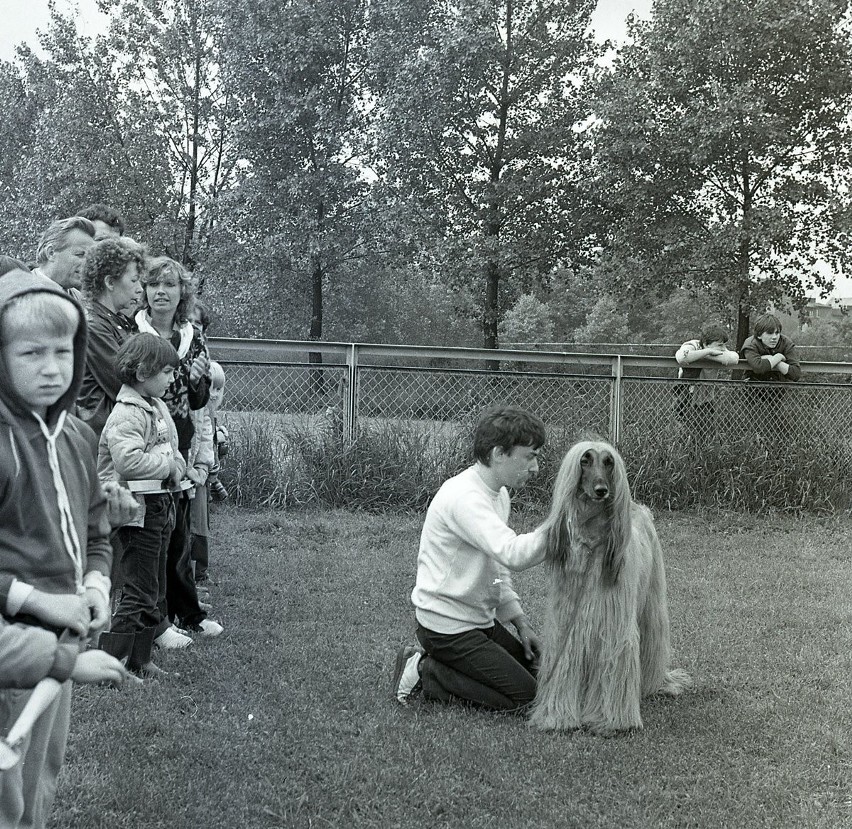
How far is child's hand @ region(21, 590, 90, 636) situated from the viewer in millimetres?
2072

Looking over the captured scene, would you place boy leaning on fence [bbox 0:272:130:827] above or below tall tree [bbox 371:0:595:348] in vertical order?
below

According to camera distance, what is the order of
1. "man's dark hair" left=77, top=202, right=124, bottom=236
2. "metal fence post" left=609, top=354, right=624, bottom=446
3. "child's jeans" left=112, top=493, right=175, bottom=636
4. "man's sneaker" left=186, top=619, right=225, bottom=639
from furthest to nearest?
"metal fence post" left=609, top=354, right=624, bottom=446 → "man's dark hair" left=77, top=202, right=124, bottom=236 → "man's sneaker" left=186, top=619, right=225, bottom=639 → "child's jeans" left=112, top=493, right=175, bottom=636

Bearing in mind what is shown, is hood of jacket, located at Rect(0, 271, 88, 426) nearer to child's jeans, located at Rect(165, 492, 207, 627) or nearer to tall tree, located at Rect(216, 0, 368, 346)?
child's jeans, located at Rect(165, 492, 207, 627)

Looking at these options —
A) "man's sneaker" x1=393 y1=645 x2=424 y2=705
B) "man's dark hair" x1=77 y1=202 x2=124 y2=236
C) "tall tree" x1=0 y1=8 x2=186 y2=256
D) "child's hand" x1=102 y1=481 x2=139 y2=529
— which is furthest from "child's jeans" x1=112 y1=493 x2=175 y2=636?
"tall tree" x1=0 y1=8 x2=186 y2=256

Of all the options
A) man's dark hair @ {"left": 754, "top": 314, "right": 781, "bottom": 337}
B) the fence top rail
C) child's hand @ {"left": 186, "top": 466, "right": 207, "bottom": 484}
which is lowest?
child's hand @ {"left": 186, "top": 466, "right": 207, "bottom": 484}

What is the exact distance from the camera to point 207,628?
207 inches

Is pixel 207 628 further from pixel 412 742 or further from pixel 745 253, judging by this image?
pixel 745 253

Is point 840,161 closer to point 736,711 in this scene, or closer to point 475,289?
point 475,289

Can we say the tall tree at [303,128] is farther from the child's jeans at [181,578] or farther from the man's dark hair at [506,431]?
the man's dark hair at [506,431]

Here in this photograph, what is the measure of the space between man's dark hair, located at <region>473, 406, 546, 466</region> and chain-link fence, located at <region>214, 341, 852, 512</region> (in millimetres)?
5035

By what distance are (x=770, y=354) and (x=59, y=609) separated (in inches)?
341

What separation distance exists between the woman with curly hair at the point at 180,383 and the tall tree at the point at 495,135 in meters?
16.2

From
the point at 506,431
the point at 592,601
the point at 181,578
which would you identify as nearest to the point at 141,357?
the point at 181,578

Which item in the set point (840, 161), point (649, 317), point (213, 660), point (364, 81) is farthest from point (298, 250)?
point (213, 660)
